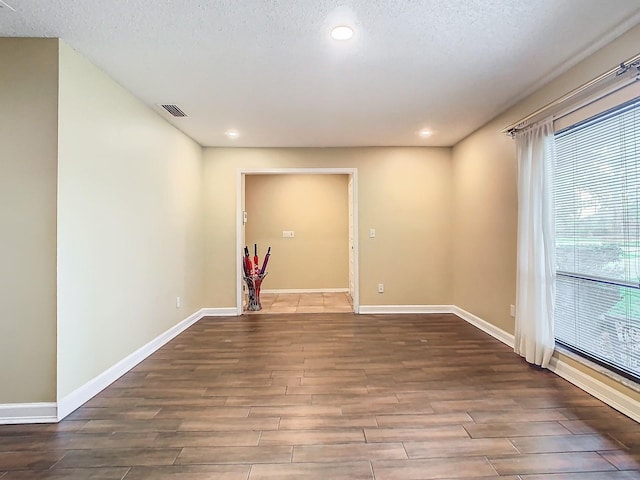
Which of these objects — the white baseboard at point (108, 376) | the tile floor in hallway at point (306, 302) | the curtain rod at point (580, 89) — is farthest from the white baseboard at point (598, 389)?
the white baseboard at point (108, 376)

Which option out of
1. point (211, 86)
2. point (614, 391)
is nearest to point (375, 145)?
point (211, 86)

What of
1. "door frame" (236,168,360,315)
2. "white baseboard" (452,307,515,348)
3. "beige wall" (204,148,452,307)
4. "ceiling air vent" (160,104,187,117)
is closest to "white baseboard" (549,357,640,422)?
"white baseboard" (452,307,515,348)

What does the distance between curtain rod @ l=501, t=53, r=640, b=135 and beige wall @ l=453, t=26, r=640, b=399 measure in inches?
5.6

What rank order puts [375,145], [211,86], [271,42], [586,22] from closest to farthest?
1. [586,22]
2. [271,42]
3. [211,86]
4. [375,145]

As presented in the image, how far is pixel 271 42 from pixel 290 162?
2.63m

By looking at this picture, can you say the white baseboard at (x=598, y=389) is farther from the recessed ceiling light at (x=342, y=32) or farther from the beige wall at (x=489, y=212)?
the recessed ceiling light at (x=342, y=32)

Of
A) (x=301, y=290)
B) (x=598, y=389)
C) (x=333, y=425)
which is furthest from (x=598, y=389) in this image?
(x=301, y=290)

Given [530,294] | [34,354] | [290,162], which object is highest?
[290,162]

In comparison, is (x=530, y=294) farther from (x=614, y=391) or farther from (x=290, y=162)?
(x=290, y=162)

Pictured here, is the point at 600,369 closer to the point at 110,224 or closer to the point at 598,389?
the point at 598,389

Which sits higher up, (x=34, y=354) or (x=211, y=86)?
(x=211, y=86)

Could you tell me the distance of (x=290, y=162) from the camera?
4.77 meters

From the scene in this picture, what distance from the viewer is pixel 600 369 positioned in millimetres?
2326

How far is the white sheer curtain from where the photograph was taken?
8.84 ft
